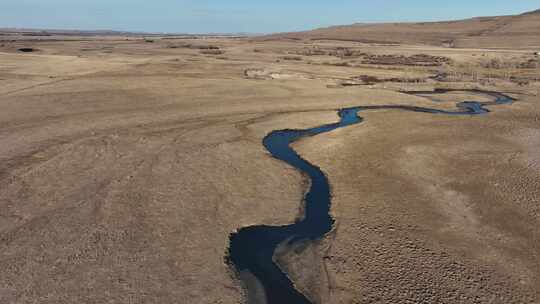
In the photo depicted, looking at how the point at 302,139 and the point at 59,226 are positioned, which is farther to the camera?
the point at 302,139

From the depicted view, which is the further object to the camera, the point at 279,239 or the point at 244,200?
the point at 244,200

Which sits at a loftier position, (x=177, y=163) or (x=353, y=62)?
(x=353, y=62)

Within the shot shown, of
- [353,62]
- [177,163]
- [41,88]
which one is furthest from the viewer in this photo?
[353,62]

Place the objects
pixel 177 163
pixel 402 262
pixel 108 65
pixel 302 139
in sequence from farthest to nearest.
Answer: pixel 108 65, pixel 302 139, pixel 177 163, pixel 402 262

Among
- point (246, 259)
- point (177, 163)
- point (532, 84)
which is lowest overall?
point (246, 259)

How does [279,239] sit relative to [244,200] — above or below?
below

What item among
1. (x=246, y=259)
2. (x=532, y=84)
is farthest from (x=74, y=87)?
(x=532, y=84)

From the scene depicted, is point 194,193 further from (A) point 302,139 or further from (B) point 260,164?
(A) point 302,139
